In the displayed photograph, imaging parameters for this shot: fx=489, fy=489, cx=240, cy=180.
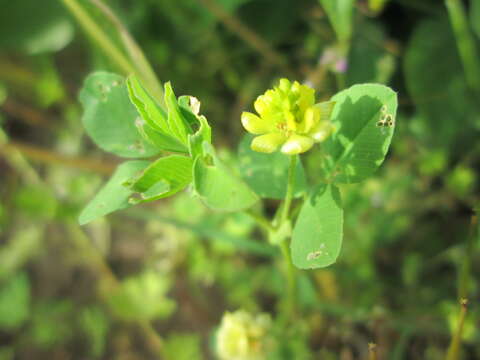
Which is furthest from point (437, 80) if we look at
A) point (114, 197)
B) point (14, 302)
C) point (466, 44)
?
point (14, 302)

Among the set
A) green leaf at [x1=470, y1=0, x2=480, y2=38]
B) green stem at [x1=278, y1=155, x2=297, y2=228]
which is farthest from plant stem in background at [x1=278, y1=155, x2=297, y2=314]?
green leaf at [x1=470, y1=0, x2=480, y2=38]

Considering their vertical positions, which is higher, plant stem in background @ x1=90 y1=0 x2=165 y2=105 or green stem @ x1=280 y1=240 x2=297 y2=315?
plant stem in background @ x1=90 y1=0 x2=165 y2=105

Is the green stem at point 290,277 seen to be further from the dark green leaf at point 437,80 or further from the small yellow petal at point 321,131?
the dark green leaf at point 437,80

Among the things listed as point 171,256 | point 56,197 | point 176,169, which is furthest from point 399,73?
point 56,197

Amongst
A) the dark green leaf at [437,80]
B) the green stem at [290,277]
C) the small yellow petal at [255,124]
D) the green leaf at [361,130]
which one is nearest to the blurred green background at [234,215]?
the dark green leaf at [437,80]

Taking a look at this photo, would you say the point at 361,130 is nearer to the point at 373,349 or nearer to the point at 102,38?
the point at 373,349

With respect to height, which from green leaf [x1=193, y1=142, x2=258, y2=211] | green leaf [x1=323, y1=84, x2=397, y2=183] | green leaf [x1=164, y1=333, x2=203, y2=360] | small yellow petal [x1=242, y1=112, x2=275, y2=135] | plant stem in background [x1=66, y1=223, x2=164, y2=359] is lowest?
green leaf [x1=164, y1=333, x2=203, y2=360]

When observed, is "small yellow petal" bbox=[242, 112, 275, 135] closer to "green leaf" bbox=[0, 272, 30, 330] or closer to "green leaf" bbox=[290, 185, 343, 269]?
"green leaf" bbox=[290, 185, 343, 269]

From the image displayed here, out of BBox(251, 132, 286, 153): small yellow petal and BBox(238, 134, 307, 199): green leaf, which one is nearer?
BBox(251, 132, 286, 153): small yellow petal
